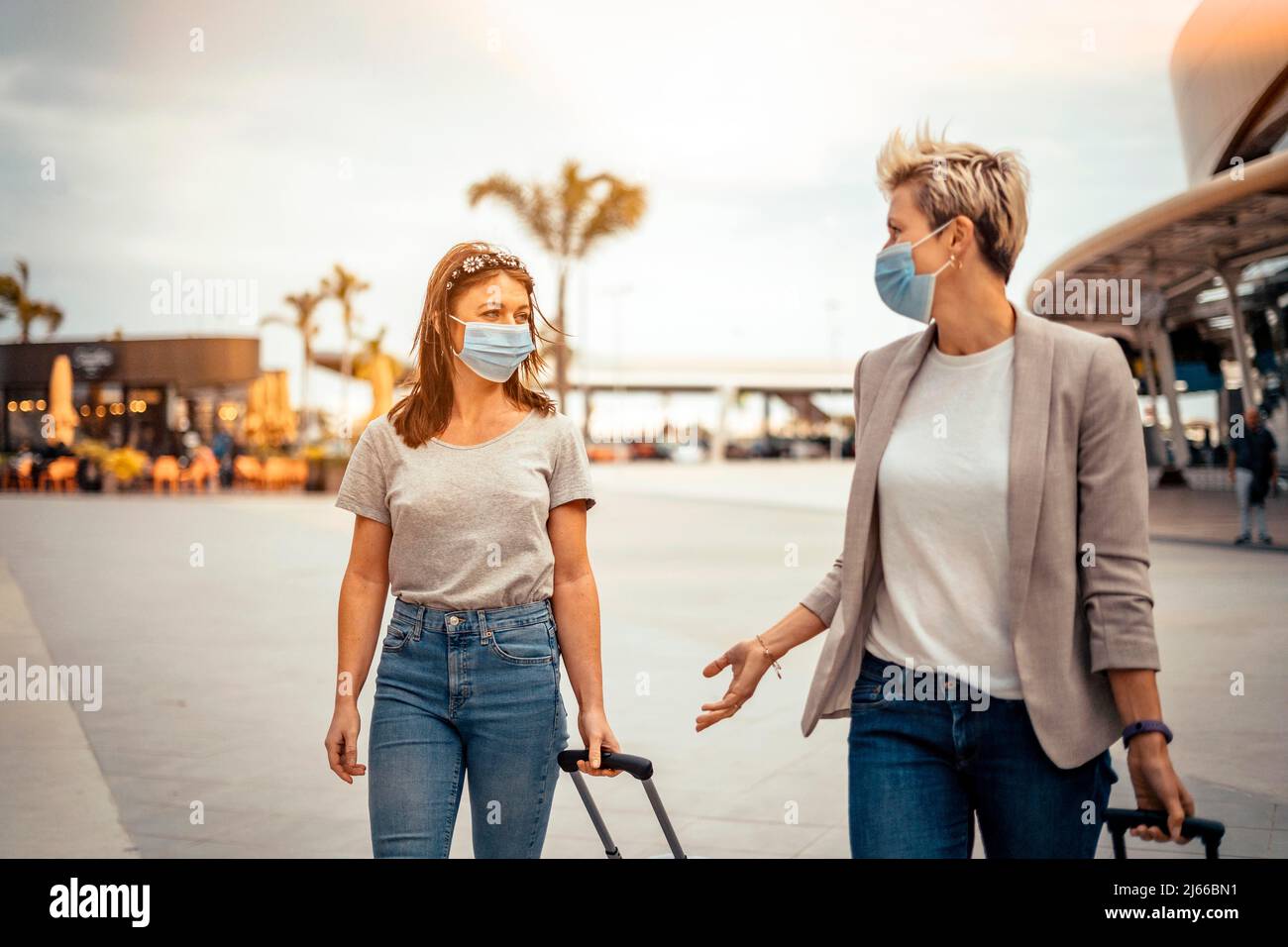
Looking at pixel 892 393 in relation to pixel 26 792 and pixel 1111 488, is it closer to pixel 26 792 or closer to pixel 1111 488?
pixel 1111 488

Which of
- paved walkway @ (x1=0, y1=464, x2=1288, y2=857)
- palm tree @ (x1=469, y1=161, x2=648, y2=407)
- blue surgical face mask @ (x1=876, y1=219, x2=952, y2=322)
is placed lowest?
paved walkway @ (x1=0, y1=464, x2=1288, y2=857)

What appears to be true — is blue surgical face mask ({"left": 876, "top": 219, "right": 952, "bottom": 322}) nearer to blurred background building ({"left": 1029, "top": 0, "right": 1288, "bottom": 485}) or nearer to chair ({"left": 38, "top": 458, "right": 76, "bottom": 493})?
blurred background building ({"left": 1029, "top": 0, "right": 1288, "bottom": 485})

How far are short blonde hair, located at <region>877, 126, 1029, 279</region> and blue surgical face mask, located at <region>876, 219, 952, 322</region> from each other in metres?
0.05

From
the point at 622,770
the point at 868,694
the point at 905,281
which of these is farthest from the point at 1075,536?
the point at 622,770

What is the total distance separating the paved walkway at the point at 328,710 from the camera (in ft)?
14.7

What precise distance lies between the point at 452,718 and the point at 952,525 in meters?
1.05

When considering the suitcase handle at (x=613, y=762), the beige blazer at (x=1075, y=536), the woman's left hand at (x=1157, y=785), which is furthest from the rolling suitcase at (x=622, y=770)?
the woman's left hand at (x=1157, y=785)

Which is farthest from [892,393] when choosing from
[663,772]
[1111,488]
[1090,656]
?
[663,772]

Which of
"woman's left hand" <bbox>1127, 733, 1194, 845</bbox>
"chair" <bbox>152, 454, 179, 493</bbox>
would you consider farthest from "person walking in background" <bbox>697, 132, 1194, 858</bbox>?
"chair" <bbox>152, 454, 179, 493</bbox>

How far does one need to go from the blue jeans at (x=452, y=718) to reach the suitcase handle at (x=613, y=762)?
0.08 m

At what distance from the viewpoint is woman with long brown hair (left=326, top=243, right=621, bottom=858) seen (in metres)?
2.49

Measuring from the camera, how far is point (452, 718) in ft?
8.25

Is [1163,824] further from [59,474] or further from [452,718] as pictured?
[59,474]

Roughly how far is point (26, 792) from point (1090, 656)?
167 inches
